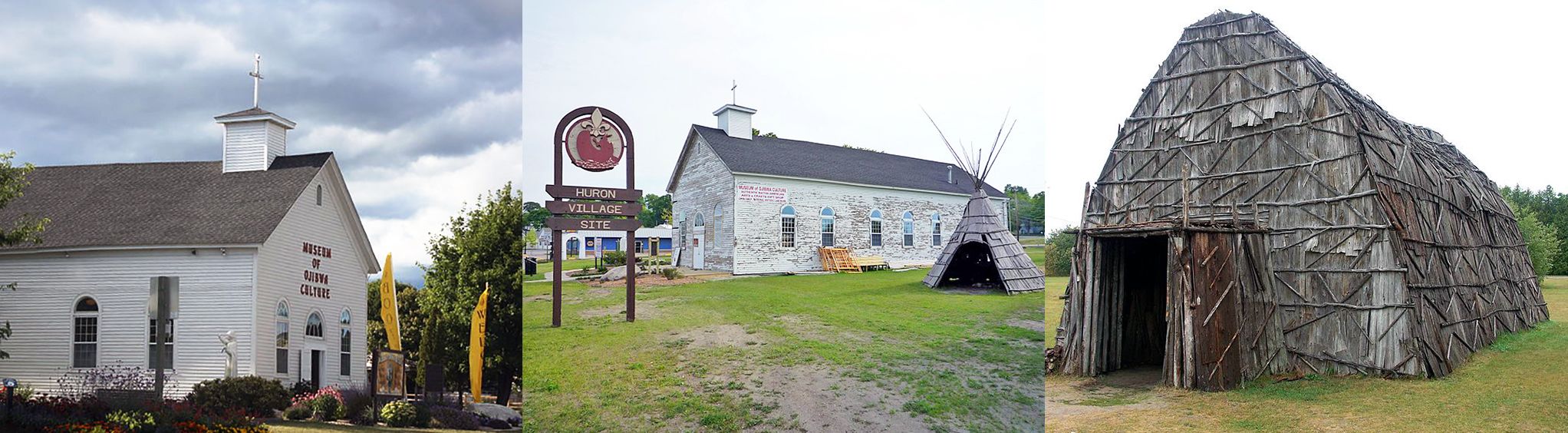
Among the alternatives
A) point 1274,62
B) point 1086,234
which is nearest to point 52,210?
point 1086,234

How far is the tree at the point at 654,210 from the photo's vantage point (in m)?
5.94

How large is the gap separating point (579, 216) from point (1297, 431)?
627cm

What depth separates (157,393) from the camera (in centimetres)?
682

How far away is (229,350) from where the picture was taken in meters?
6.93

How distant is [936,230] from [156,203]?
619cm

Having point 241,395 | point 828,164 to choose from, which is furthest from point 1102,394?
point 241,395

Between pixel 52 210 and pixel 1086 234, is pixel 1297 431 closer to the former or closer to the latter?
pixel 1086 234

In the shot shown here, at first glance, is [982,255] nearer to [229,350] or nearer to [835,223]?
[835,223]

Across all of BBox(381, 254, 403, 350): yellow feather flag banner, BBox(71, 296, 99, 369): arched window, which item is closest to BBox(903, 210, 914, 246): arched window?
BBox(381, 254, 403, 350): yellow feather flag banner

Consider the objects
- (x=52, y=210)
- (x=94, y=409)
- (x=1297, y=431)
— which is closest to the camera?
(x=94, y=409)

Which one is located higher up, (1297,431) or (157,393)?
(157,393)

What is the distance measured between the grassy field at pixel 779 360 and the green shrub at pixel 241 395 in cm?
267

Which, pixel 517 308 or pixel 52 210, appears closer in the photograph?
pixel 52 210

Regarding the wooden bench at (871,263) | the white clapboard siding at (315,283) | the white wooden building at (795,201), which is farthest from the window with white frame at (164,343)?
the wooden bench at (871,263)
